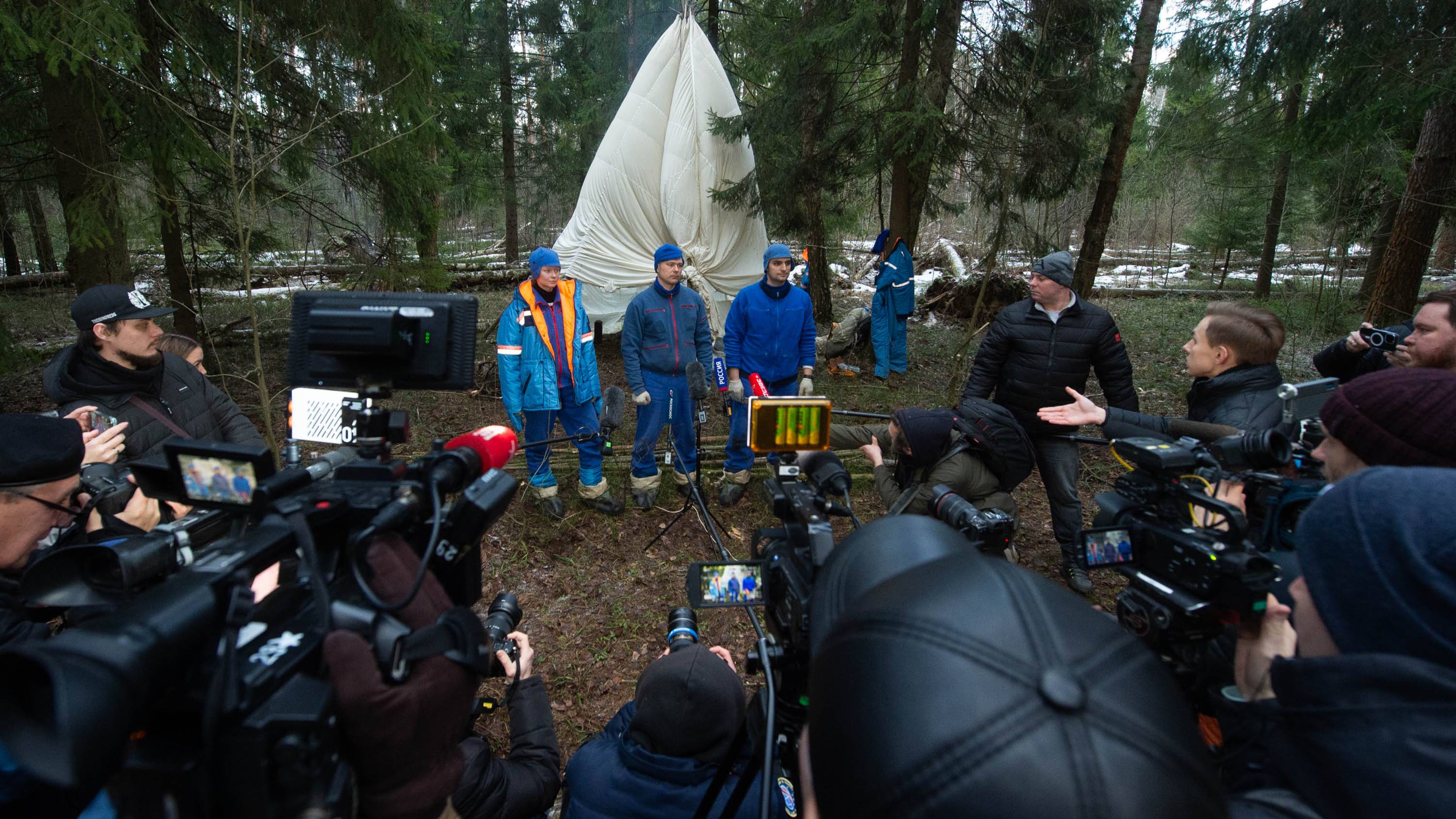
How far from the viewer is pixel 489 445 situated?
74.7 inches

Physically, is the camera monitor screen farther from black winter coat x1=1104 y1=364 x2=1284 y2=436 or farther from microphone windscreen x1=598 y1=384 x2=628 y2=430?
black winter coat x1=1104 y1=364 x2=1284 y2=436

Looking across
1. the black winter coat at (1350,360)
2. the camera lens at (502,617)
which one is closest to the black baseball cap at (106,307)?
the camera lens at (502,617)

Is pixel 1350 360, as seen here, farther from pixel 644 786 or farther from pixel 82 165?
pixel 82 165

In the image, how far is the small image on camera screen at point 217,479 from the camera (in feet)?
4.56

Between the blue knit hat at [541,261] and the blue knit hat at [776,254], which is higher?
the blue knit hat at [776,254]

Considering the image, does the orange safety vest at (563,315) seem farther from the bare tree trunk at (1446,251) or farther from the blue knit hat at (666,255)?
the bare tree trunk at (1446,251)

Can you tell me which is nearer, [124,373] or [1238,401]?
[124,373]

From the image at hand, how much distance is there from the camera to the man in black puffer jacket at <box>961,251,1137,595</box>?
13.5 feet

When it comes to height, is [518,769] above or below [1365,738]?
below

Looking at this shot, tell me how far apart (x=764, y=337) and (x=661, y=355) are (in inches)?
39.4

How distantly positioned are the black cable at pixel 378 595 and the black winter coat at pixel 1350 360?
418 centimetres

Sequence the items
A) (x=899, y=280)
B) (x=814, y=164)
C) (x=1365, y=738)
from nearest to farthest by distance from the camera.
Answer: (x=1365, y=738) < (x=899, y=280) < (x=814, y=164)

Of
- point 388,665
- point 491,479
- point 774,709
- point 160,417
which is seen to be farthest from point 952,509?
point 160,417

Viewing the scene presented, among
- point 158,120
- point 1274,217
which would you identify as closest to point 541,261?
point 158,120
